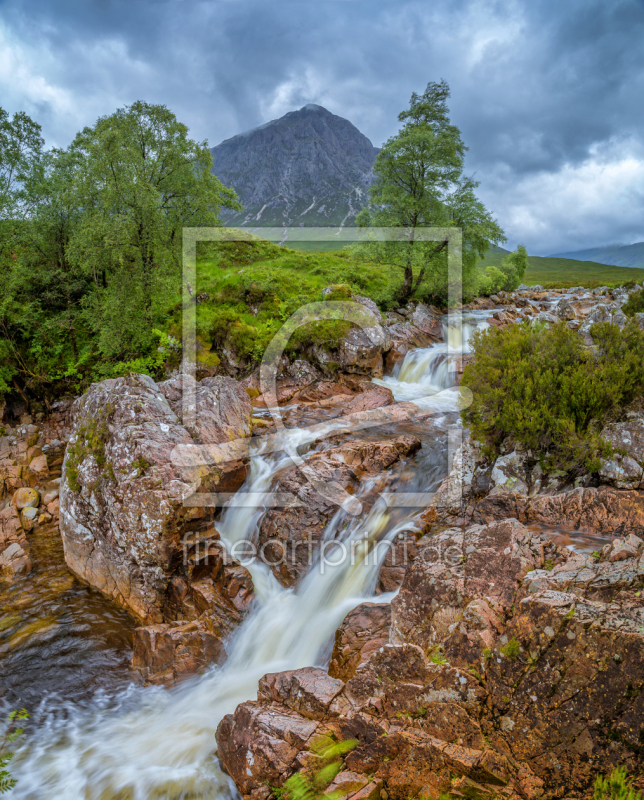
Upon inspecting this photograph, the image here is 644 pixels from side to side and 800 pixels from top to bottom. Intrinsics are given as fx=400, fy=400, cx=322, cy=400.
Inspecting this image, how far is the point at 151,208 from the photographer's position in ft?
62.8

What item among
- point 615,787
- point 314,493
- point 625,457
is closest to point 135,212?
point 314,493

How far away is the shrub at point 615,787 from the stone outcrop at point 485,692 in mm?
152

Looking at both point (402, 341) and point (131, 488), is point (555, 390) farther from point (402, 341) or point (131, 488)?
point (402, 341)

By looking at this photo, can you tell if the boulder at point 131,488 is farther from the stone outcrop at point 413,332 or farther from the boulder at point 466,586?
the stone outcrop at point 413,332

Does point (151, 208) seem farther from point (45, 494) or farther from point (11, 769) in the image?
point (11, 769)

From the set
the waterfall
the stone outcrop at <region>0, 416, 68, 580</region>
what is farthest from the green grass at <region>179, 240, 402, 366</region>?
the waterfall

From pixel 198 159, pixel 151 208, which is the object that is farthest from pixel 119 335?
pixel 198 159

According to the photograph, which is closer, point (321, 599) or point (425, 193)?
point (321, 599)

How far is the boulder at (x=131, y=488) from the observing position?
1088cm

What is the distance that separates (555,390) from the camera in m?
10.7

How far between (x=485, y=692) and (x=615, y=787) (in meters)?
1.36

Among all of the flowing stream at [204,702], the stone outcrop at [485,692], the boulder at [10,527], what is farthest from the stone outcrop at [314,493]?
the boulder at [10,527]

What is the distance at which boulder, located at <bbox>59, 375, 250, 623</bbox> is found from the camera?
35.7ft

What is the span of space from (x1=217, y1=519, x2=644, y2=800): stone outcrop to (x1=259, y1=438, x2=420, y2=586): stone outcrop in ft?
13.9
